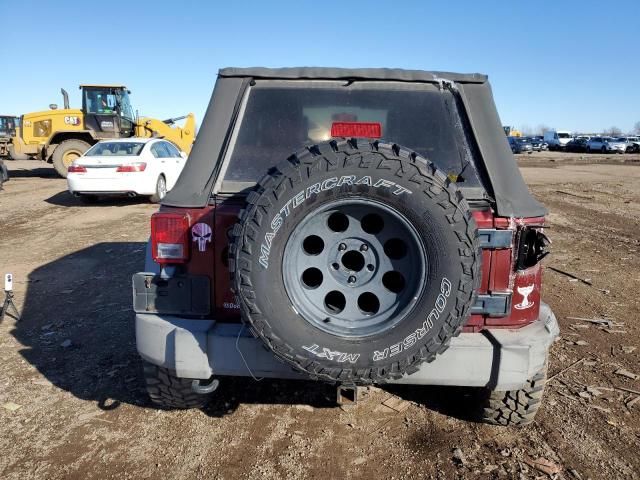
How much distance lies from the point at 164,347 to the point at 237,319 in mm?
386

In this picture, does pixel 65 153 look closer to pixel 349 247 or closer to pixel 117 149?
pixel 117 149

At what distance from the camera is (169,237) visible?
2.46 m

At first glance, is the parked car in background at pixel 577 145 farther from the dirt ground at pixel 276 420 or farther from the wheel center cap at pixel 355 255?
the wheel center cap at pixel 355 255

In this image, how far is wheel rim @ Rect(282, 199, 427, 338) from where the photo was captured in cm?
218

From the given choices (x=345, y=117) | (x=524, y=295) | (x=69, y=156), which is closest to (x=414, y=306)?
(x=524, y=295)

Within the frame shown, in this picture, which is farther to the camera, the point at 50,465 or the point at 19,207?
the point at 19,207

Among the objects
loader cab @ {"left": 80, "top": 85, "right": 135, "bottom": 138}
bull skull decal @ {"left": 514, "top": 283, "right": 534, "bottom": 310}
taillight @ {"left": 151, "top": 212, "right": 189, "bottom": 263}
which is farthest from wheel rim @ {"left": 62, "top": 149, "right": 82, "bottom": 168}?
bull skull decal @ {"left": 514, "top": 283, "right": 534, "bottom": 310}

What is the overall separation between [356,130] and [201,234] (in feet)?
3.41

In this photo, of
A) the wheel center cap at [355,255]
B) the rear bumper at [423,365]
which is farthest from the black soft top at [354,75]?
the rear bumper at [423,365]

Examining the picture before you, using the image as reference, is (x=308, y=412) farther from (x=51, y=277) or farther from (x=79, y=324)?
(x=51, y=277)

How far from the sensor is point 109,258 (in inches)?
267

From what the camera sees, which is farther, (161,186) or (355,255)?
(161,186)

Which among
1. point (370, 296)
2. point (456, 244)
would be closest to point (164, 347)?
point (370, 296)

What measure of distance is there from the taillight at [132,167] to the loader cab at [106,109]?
781 cm
